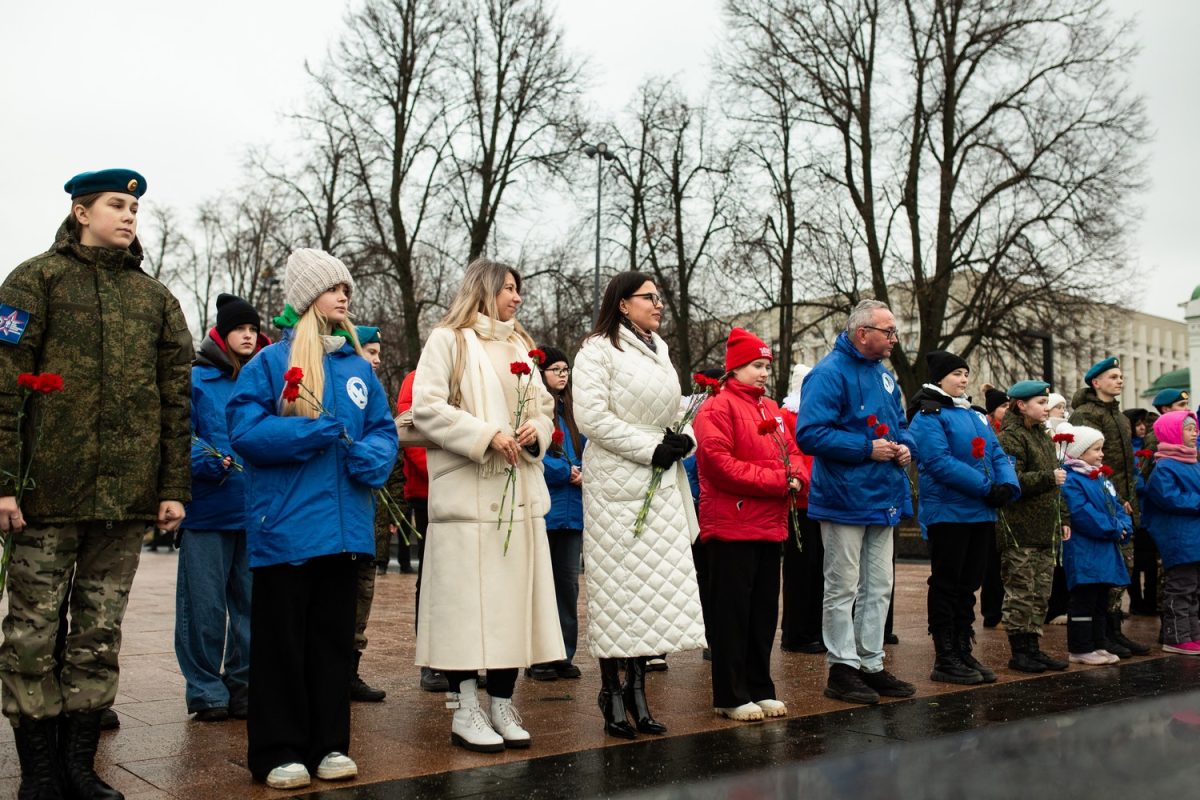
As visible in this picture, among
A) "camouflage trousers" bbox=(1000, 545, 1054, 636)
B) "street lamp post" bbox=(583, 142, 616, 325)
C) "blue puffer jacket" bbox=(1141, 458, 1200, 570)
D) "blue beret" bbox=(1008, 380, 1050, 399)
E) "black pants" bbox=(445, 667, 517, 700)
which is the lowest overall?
"black pants" bbox=(445, 667, 517, 700)

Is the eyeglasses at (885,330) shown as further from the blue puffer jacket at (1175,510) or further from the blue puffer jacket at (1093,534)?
the blue puffer jacket at (1175,510)

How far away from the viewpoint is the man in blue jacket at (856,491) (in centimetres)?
662

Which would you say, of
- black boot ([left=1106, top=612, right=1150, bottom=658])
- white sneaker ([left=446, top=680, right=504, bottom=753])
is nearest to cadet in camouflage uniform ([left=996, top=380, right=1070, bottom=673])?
black boot ([left=1106, top=612, right=1150, bottom=658])

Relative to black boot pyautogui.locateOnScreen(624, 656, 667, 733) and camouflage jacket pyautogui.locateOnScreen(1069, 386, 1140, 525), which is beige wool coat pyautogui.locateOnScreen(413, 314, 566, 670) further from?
camouflage jacket pyautogui.locateOnScreen(1069, 386, 1140, 525)

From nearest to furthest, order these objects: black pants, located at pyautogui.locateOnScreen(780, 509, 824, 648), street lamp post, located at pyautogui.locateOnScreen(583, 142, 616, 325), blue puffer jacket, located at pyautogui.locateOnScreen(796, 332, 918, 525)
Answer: blue puffer jacket, located at pyautogui.locateOnScreen(796, 332, 918, 525), black pants, located at pyautogui.locateOnScreen(780, 509, 824, 648), street lamp post, located at pyautogui.locateOnScreen(583, 142, 616, 325)

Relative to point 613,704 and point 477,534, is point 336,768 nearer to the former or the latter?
point 477,534

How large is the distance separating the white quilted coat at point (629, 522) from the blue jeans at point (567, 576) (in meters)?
1.93

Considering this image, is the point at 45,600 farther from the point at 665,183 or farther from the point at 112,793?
the point at 665,183

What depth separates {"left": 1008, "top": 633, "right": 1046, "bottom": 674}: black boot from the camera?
7.74m

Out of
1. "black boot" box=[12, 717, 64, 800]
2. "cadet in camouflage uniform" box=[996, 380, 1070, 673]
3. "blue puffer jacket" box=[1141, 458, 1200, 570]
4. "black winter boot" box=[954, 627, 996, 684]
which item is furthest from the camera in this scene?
"blue puffer jacket" box=[1141, 458, 1200, 570]

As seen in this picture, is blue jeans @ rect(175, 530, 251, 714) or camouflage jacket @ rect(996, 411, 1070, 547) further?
camouflage jacket @ rect(996, 411, 1070, 547)

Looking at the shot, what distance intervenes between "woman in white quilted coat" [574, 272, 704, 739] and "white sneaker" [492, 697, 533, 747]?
1.49ft

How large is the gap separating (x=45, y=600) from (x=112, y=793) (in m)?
0.74

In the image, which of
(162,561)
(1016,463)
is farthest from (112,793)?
(162,561)
